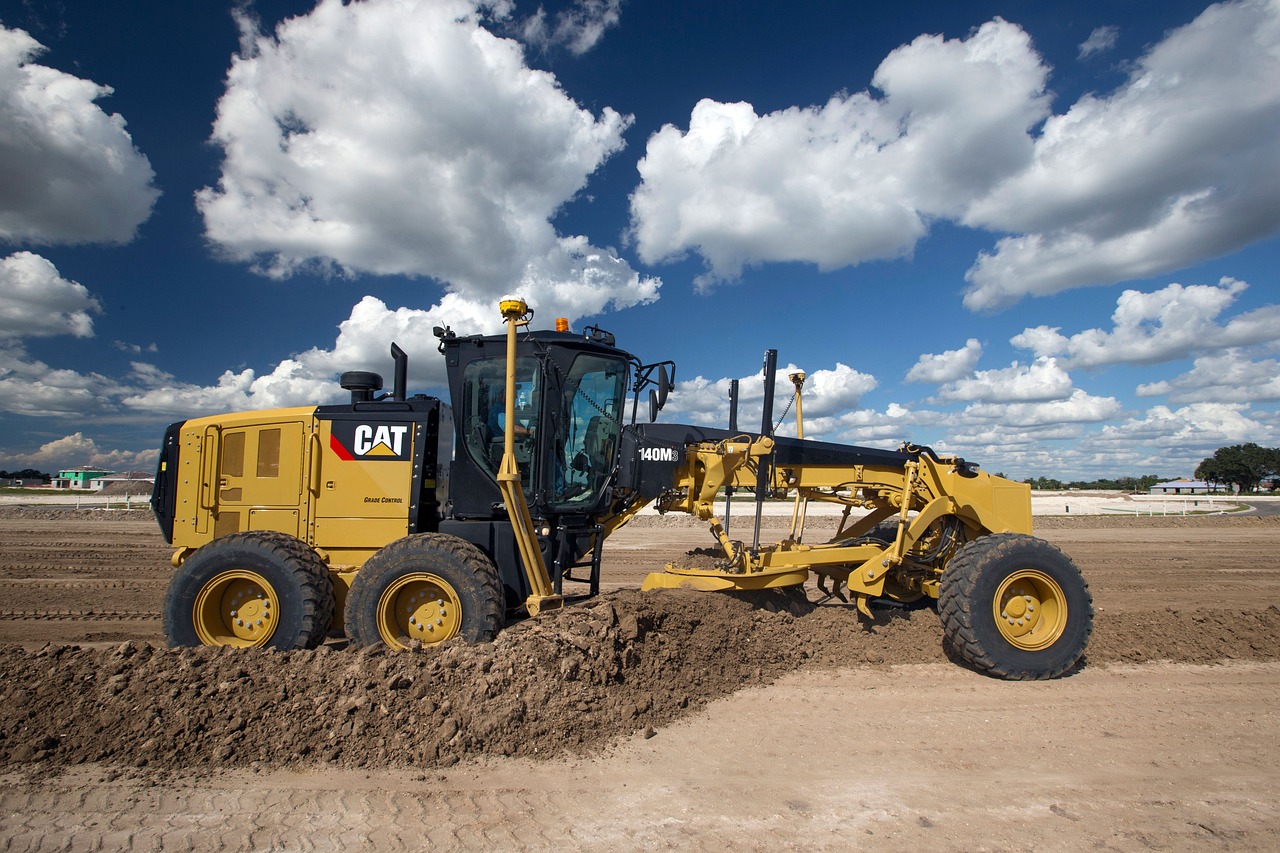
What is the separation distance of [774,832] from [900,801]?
790mm

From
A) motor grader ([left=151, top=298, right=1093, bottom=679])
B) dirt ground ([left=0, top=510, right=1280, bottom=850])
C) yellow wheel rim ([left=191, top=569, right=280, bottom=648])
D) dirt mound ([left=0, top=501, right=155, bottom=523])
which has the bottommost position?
dirt mound ([left=0, top=501, right=155, bottom=523])

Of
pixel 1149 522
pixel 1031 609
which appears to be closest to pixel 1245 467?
pixel 1149 522

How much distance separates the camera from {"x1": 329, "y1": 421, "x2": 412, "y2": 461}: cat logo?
6.25 m

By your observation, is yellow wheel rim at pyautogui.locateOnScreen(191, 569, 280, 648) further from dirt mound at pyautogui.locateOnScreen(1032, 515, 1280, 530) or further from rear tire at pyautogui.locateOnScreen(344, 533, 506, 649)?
dirt mound at pyautogui.locateOnScreen(1032, 515, 1280, 530)

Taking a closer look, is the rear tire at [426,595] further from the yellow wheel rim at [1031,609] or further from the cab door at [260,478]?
the yellow wheel rim at [1031,609]

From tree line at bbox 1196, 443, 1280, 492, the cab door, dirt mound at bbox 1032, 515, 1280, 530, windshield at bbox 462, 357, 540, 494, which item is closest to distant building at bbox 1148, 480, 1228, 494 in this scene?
tree line at bbox 1196, 443, 1280, 492

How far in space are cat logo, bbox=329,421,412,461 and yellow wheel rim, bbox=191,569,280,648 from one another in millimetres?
1273

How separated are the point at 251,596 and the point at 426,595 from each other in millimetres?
1532

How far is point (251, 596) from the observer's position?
5.79m

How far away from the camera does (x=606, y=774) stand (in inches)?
154

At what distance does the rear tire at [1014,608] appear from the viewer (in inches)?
221

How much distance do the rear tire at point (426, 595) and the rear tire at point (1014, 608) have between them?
12.1ft

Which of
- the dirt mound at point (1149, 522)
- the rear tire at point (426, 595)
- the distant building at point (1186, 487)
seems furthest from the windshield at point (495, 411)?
the distant building at point (1186, 487)

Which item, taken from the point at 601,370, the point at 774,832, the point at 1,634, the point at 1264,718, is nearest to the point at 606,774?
the point at 774,832
